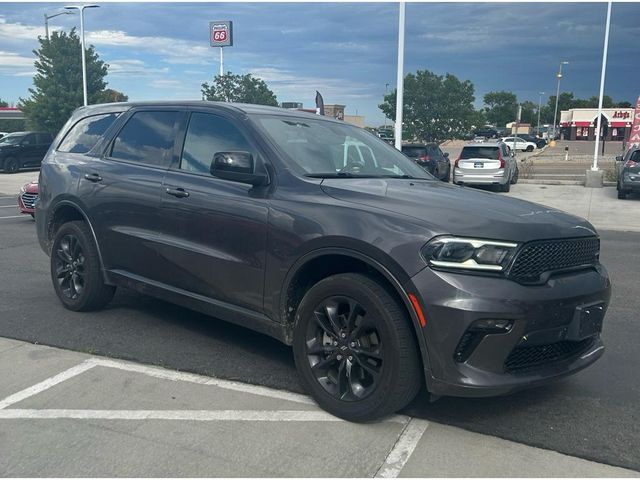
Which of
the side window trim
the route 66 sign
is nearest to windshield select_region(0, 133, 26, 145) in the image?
the route 66 sign

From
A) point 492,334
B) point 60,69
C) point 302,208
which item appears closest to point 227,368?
point 302,208

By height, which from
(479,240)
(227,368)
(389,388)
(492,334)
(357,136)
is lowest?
(227,368)

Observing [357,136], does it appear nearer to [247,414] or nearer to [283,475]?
[247,414]

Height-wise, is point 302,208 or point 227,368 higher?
point 302,208

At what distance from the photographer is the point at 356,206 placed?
3633mm

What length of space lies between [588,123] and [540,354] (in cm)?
8768

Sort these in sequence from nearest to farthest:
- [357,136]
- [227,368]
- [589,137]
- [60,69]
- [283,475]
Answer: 1. [283,475]
2. [227,368]
3. [357,136]
4. [60,69]
5. [589,137]

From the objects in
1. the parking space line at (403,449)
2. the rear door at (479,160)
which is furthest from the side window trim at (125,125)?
the rear door at (479,160)

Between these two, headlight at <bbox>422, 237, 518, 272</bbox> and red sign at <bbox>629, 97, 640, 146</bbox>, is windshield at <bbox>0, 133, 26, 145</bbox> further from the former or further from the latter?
headlight at <bbox>422, 237, 518, 272</bbox>

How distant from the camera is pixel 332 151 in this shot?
4.53 meters

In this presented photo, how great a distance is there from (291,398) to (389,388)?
81 cm

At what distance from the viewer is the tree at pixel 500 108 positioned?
363ft

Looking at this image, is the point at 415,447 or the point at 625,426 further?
the point at 625,426

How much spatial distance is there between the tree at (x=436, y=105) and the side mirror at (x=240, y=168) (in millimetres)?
28300
